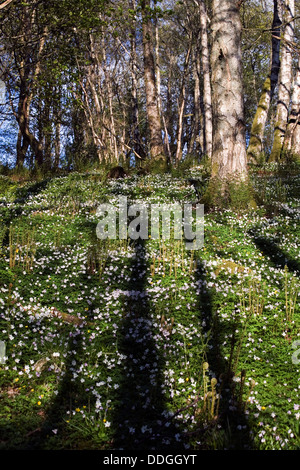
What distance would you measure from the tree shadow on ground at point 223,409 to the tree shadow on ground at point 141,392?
31 cm

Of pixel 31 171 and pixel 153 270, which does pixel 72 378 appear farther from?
pixel 31 171

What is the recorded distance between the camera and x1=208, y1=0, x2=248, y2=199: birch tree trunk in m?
8.48

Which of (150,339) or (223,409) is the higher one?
(150,339)

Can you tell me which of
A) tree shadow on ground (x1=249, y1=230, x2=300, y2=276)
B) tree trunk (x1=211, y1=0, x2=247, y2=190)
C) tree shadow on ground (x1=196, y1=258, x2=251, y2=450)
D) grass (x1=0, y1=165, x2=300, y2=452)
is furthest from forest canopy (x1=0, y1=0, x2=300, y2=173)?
tree shadow on ground (x1=196, y1=258, x2=251, y2=450)

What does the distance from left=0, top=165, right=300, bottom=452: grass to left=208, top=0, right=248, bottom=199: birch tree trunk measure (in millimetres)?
1492

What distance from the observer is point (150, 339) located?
4469 mm

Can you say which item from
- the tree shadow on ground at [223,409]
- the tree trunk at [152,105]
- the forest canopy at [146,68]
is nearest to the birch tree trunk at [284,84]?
the forest canopy at [146,68]

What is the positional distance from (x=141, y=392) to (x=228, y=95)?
7.34 meters

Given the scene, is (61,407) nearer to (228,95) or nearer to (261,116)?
(228,95)

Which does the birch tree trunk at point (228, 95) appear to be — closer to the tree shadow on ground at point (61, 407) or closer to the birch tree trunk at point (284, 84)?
the tree shadow on ground at point (61, 407)

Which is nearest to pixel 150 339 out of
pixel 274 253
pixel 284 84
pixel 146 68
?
pixel 274 253

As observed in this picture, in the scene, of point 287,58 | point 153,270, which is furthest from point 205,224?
point 287,58

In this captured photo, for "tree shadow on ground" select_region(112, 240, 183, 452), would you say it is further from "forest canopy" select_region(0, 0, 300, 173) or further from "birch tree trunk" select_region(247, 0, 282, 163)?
"birch tree trunk" select_region(247, 0, 282, 163)
